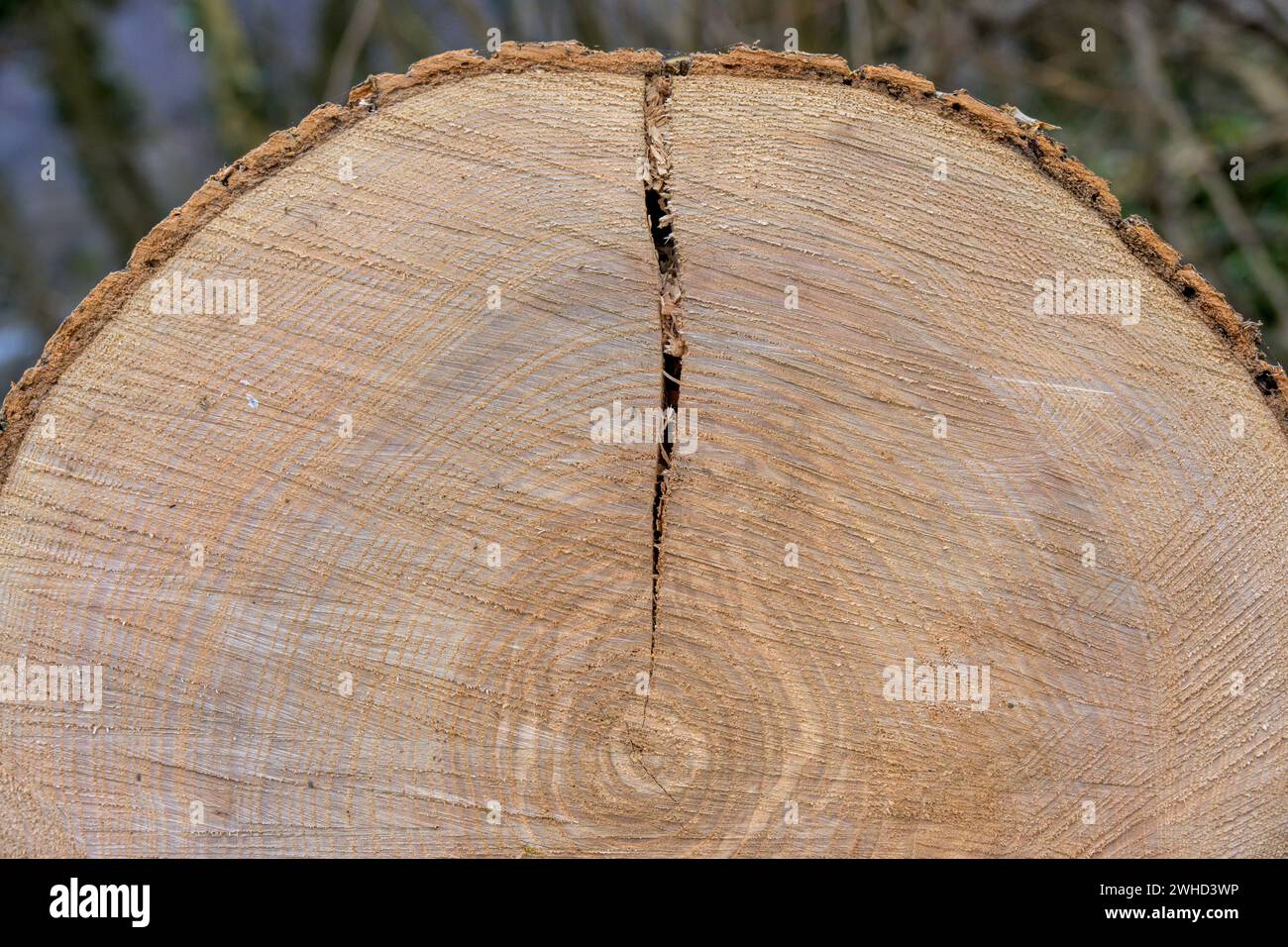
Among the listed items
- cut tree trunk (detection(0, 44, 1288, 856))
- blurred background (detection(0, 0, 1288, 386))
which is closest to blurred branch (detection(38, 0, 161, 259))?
blurred background (detection(0, 0, 1288, 386))

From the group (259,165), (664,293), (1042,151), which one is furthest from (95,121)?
(1042,151)

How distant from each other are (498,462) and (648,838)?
2.17ft

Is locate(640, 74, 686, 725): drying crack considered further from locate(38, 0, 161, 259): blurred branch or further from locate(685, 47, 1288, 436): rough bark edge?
locate(38, 0, 161, 259): blurred branch

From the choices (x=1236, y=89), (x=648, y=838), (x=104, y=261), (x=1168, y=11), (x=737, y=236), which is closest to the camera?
(x=737, y=236)

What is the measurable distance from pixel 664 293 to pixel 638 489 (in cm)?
30

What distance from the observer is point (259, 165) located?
5.27ft

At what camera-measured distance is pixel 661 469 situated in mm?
1602

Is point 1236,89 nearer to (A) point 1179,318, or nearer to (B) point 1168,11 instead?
(B) point 1168,11

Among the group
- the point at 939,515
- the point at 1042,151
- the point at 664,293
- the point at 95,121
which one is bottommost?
the point at 939,515

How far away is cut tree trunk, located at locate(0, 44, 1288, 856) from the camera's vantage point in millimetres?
1598

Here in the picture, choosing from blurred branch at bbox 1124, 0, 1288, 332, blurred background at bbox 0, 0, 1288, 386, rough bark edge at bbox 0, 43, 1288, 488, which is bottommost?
rough bark edge at bbox 0, 43, 1288, 488

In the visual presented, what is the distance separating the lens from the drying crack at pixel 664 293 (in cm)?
159

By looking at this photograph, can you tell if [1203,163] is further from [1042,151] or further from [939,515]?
[939,515]
